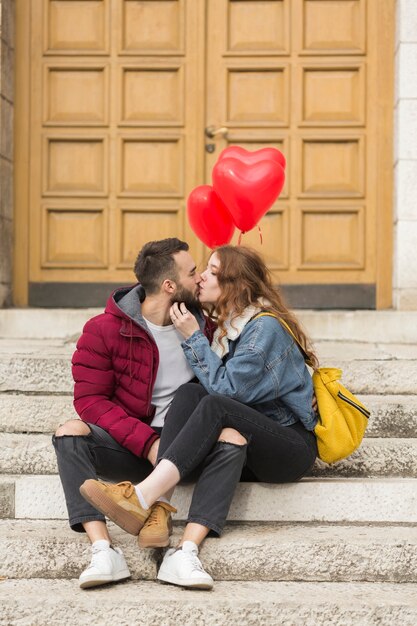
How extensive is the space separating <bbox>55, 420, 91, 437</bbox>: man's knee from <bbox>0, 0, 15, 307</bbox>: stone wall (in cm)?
295

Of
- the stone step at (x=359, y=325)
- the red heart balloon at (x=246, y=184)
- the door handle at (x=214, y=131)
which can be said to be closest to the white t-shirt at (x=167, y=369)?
the red heart balloon at (x=246, y=184)

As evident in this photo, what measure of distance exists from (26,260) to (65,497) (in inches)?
130

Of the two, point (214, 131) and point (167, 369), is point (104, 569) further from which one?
point (214, 131)

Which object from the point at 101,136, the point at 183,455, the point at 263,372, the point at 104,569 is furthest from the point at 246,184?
the point at 101,136

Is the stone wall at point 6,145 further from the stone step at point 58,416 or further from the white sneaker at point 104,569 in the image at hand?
the white sneaker at point 104,569

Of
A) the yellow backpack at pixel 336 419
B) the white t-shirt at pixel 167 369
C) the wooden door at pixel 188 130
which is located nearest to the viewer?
the yellow backpack at pixel 336 419

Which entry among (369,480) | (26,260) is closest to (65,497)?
(369,480)

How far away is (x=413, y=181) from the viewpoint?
600cm

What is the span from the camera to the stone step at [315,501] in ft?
→ 11.6

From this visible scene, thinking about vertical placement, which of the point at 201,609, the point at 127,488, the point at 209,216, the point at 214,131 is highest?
the point at 214,131

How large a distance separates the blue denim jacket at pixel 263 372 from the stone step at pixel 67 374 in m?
0.98

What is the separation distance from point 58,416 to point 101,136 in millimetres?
2807

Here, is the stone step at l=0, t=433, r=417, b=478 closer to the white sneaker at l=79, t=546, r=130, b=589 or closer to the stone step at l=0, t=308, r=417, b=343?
the white sneaker at l=79, t=546, r=130, b=589

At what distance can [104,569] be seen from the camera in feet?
10.1
